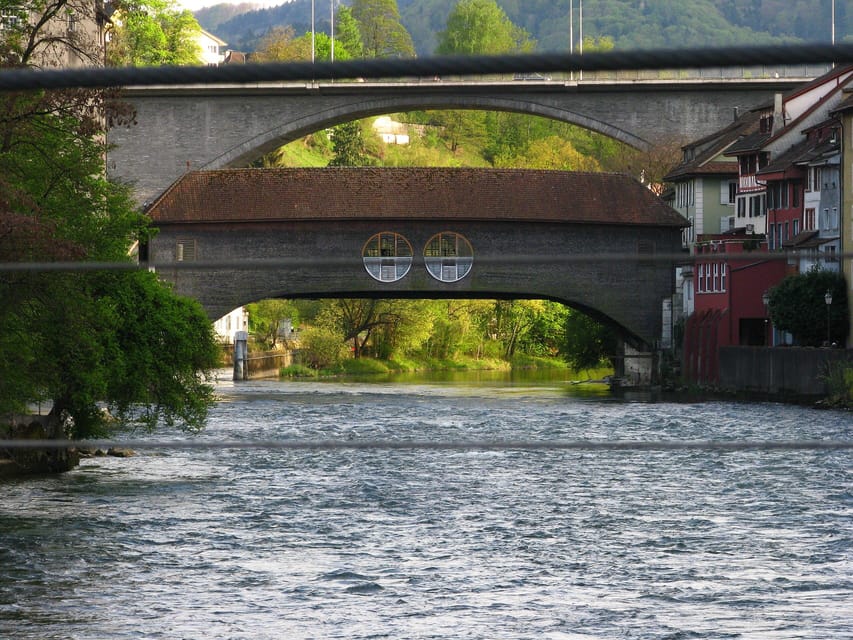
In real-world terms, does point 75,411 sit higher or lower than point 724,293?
lower

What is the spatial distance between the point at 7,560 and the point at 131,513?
8.46 feet

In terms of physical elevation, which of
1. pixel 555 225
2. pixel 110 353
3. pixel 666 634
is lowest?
pixel 666 634

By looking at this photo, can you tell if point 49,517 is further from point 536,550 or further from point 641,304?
point 641,304

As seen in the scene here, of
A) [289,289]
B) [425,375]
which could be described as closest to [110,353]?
[289,289]

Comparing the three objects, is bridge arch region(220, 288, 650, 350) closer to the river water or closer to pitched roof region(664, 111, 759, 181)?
pitched roof region(664, 111, 759, 181)

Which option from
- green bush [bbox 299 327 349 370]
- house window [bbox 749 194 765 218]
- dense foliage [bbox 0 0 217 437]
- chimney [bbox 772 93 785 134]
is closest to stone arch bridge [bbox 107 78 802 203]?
chimney [bbox 772 93 785 134]

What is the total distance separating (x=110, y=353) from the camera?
56.2 ft

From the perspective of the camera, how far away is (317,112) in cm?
4288

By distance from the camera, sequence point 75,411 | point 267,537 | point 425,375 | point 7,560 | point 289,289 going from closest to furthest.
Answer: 1. point 7,560
2. point 267,537
3. point 75,411
4. point 289,289
5. point 425,375

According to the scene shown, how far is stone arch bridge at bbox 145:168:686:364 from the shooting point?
117 feet

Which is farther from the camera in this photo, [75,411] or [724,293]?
[724,293]

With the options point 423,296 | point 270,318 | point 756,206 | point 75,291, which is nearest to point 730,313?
point 756,206

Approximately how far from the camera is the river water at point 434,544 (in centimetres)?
900

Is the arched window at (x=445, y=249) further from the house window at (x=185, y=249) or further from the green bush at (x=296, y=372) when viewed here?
the green bush at (x=296, y=372)
